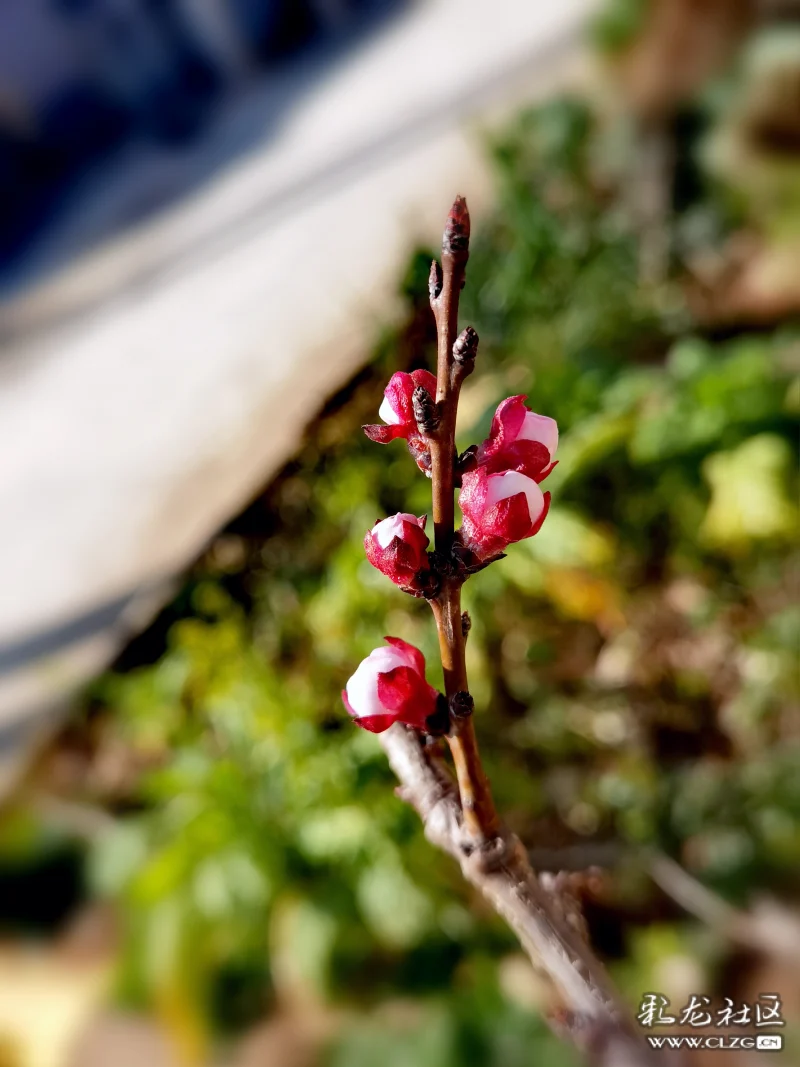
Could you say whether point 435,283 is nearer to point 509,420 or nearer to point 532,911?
point 509,420

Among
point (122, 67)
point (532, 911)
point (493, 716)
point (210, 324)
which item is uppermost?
point (122, 67)

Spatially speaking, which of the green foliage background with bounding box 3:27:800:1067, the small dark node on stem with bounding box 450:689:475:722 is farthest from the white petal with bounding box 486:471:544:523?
the green foliage background with bounding box 3:27:800:1067

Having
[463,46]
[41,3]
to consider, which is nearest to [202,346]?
[463,46]

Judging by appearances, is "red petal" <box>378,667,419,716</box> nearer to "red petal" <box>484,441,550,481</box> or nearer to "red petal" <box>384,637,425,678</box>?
"red petal" <box>384,637,425,678</box>

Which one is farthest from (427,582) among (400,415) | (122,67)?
(122,67)

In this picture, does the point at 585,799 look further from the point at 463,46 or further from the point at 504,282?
the point at 463,46
